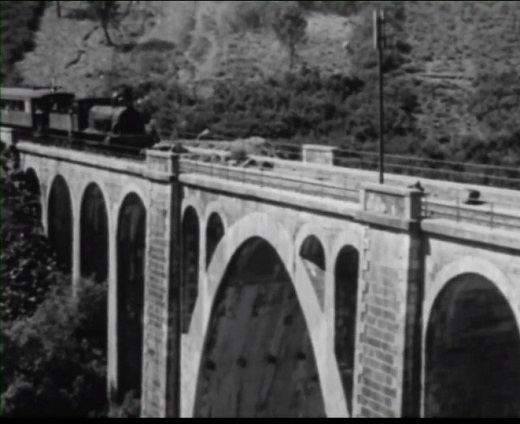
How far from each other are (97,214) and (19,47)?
8522 mm

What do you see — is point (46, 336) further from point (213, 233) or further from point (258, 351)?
point (213, 233)

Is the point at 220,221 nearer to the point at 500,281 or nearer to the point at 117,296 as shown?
the point at 117,296

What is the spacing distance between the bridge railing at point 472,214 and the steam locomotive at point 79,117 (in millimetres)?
18622

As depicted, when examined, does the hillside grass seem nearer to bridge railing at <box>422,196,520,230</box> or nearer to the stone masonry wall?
the stone masonry wall

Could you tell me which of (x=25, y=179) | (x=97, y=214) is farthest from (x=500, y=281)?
(x=25, y=179)

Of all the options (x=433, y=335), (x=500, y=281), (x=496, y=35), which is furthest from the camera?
(x=496, y=35)

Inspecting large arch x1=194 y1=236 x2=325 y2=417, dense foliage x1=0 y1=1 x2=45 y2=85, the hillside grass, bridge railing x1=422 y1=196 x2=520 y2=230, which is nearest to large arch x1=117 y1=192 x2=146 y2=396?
large arch x1=194 y1=236 x2=325 y2=417

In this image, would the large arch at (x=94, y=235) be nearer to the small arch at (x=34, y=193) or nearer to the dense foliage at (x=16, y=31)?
the small arch at (x=34, y=193)

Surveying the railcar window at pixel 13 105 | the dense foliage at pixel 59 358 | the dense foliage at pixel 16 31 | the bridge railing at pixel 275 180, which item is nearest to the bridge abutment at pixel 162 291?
the bridge railing at pixel 275 180

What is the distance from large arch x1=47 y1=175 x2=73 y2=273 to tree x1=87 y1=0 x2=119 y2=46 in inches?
887

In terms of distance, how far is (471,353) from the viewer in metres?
18.0

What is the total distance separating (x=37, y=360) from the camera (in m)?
30.7

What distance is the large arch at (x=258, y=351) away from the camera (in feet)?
84.1

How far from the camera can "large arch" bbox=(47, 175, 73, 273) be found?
36906 millimetres
